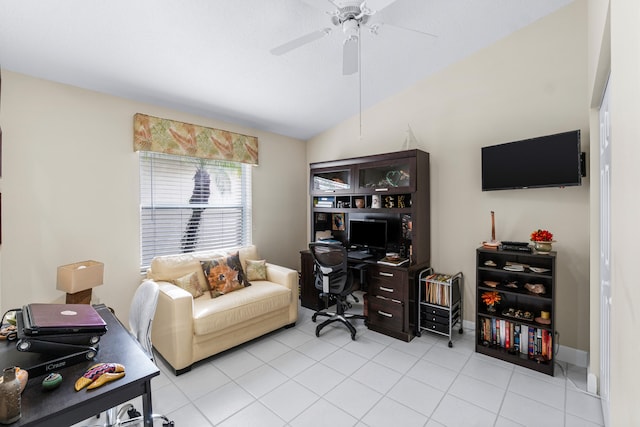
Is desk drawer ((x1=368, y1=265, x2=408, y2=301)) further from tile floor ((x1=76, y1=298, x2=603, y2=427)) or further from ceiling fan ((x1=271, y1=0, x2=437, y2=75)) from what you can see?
ceiling fan ((x1=271, y1=0, x2=437, y2=75))

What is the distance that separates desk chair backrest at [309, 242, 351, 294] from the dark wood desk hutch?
13.0 inches

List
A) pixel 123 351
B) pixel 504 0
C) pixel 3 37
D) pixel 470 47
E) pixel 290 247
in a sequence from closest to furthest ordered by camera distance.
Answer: pixel 123 351, pixel 3 37, pixel 504 0, pixel 470 47, pixel 290 247

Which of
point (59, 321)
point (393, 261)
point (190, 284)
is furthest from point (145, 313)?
point (393, 261)

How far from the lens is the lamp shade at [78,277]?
7.32 ft

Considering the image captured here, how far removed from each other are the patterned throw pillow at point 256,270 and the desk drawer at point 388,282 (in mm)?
1259

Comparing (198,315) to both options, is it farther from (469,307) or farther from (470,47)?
(470,47)

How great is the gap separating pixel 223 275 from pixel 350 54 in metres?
2.41

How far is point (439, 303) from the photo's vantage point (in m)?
2.98

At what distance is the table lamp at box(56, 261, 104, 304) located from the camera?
7.32 ft

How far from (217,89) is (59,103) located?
4.36ft

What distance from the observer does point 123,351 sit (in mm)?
1336

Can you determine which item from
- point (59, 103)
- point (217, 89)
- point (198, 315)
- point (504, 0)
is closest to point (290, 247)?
point (198, 315)

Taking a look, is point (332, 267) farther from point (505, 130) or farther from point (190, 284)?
point (505, 130)

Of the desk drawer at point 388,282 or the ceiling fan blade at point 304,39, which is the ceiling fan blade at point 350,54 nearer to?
the ceiling fan blade at point 304,39
